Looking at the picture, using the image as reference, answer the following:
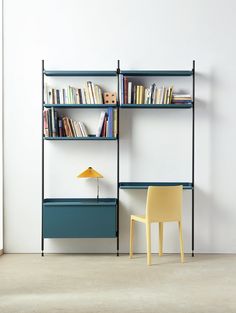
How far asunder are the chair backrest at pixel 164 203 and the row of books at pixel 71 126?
2.77 ft

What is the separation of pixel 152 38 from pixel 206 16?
639mm

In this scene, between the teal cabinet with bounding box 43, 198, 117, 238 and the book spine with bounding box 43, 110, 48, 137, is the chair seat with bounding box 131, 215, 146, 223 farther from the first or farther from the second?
the book spine with bounding box 43, 110, 48, 137

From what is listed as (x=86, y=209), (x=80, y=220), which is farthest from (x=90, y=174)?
(x=80, y=220)

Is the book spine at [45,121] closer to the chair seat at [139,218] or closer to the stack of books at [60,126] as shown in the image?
the stack of books at [60,126]

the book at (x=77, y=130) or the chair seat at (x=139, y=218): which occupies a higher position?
the book at (x=77, y=130)

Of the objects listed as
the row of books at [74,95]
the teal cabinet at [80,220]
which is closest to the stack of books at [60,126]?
the row of books at [74,95]

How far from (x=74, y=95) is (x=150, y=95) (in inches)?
31.9

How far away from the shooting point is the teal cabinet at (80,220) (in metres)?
6.31

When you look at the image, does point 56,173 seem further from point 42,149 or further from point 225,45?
point 225,45

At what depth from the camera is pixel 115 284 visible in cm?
505

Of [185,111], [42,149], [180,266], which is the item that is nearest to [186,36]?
[185,111]

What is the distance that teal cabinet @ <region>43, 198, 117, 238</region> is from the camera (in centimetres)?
631

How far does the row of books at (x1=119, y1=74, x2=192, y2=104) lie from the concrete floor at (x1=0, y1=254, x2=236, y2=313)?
5.41ft

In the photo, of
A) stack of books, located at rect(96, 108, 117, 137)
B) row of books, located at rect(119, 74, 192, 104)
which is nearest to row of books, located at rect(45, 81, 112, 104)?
stack of books, located at rect(96, 108, 117, 137)
